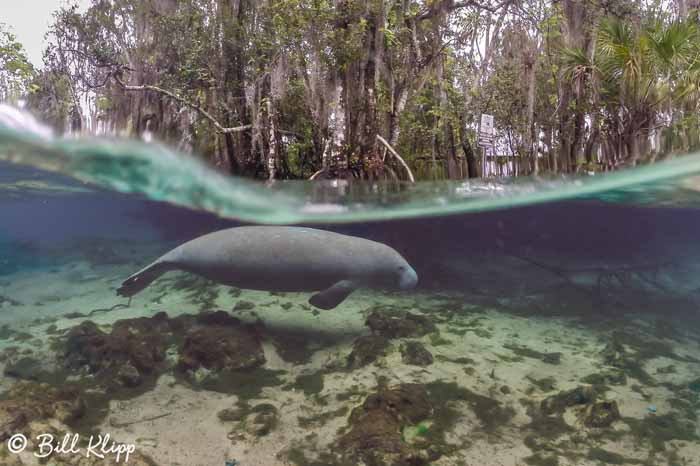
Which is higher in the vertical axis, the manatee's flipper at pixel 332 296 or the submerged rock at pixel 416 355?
the manatee's flipper at pixel 332 296

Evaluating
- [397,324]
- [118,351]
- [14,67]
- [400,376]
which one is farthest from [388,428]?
[14,67]

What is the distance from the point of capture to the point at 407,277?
16.5 feet

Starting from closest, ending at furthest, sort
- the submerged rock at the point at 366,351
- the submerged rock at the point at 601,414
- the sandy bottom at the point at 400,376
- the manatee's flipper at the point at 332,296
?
the sandy bottom at the point at 400,376 < the submerged rock at the point at 601,414 < the submerged rock at the point at 366,351 < the manatee's flipper at the point at 332,296

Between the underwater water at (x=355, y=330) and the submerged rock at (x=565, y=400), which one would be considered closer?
the underwater water at (x=355, y=330)

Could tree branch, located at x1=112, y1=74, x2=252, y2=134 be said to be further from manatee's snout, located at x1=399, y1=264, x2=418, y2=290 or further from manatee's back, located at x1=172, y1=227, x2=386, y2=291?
manatee's snout, located at x1=399, y1=264, x2=418, y2=290

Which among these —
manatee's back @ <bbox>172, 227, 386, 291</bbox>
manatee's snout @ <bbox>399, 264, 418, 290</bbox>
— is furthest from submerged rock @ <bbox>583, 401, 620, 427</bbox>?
manatee's back @ <bbox>172, 227, 386, 291</bbox>

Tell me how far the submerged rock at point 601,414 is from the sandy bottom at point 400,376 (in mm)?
56

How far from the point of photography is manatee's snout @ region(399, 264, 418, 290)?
5.03 m

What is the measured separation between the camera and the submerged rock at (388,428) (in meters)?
3.16

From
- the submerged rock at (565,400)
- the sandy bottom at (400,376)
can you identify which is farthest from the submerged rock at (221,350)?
the submerged rock at (565,400)

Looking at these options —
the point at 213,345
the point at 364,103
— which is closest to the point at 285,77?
the point at 364,103

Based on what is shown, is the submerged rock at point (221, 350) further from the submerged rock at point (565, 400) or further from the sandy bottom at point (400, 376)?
the submerged rock at point (565, 400)

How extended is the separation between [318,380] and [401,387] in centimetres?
85

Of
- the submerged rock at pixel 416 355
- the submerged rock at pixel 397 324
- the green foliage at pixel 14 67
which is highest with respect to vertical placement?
the green foliage at pixel 14 67
